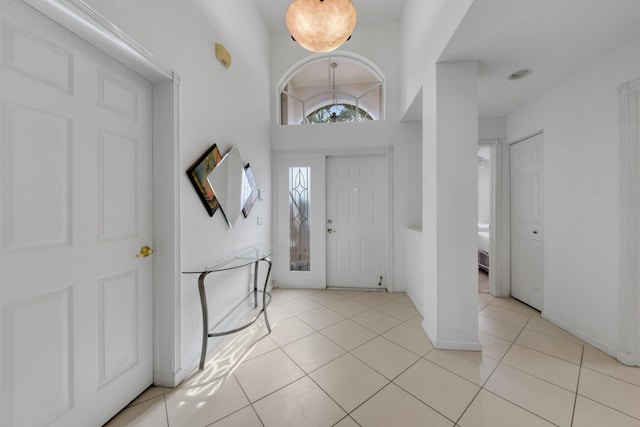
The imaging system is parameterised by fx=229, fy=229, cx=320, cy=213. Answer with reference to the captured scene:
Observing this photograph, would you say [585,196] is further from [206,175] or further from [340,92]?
[206,175]

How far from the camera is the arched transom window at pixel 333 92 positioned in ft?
11.0

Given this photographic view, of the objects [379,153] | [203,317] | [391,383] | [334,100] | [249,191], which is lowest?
[391,383]

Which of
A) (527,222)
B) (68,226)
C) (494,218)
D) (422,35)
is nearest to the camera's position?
(68,226)

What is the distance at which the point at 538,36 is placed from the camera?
1.65 m

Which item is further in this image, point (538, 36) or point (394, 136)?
point (394, 136)

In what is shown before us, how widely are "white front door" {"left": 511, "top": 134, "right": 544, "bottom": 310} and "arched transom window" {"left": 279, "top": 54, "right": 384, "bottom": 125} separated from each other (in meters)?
1.83

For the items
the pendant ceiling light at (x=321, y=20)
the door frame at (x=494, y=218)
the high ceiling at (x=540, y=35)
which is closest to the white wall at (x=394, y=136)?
the door frame at (x=494, y=218)

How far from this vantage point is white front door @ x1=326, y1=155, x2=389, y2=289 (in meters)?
3.29

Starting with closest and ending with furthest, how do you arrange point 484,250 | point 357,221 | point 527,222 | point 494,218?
point 527,222 → point 494,218 → point 357,221 → point 484,250

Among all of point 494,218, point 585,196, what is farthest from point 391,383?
point 494,218

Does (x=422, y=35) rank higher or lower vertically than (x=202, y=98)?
higher

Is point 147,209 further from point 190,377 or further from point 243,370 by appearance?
point 243,370

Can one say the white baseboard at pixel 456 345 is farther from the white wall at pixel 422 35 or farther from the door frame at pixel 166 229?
the white wall at pixel 422 35

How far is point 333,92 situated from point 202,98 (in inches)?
86.2
